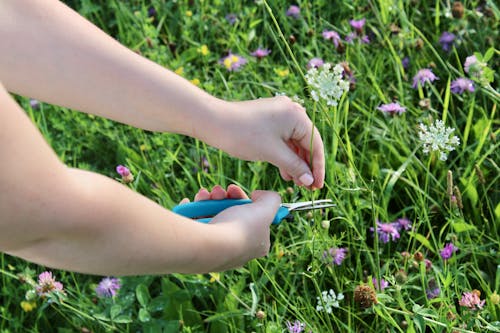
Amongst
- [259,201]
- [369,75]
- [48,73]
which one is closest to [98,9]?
[369,75]

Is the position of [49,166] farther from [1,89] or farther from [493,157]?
[493,157]

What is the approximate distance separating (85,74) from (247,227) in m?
0.30

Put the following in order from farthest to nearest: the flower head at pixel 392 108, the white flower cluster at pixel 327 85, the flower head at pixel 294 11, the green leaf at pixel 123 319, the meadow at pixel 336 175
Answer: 1. the flower head at pixel 294 11
2. the flower head at pixel 392 108
3. the green leaf at pixel 123 319
4. the meadow at pixel 336 175
5. the white flower cluster at pixel 327 85

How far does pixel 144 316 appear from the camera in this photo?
139cm

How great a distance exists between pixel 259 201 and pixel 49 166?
35cm

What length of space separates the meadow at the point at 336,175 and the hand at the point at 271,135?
44 mm

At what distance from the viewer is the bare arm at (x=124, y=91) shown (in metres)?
1.05

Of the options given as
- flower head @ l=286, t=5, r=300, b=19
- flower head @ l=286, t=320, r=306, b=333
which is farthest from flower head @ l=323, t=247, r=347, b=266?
flower head @ l=286, t=5, r=300, b=19

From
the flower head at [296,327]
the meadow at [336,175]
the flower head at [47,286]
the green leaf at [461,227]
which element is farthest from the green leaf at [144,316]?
the green leaf at [461,227]

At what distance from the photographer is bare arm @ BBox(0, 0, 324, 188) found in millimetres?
1054

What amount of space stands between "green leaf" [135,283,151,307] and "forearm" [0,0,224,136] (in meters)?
0.39

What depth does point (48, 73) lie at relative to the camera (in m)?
1.08

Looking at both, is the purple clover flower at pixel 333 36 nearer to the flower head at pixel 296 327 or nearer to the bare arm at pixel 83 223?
the flower head at pixel 296 327

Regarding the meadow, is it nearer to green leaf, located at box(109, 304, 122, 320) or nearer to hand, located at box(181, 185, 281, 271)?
green leaf, located at box(109, 304, 122, 320)
